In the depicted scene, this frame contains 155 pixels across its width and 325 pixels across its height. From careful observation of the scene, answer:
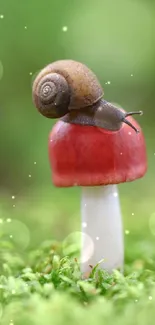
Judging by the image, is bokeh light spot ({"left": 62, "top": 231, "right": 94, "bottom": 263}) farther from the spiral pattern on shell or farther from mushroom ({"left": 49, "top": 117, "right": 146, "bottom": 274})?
the spiral pattern on shell

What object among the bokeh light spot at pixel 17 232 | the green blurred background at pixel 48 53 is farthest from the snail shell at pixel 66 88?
the green blurred background at pixel 48 53

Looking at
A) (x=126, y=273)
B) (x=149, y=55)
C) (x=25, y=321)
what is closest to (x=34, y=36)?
(x=149, y=55)

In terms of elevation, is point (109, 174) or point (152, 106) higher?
point (152, 106)

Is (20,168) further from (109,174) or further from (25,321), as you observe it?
(25,321)

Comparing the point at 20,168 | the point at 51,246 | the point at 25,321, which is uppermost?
the point at 20,168

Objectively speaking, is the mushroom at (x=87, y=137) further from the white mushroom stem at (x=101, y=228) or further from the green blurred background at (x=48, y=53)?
the green blurred background at (x=48, y=53)

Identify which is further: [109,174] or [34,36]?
[34,36]

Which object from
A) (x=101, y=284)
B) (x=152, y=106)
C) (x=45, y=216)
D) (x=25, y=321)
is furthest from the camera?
(x=152, y=106)

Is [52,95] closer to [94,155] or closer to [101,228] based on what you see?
[94,155]
